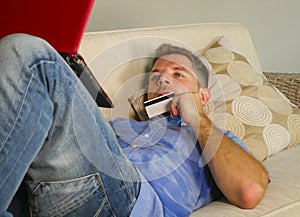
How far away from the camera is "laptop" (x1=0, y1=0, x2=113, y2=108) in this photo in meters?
0.93

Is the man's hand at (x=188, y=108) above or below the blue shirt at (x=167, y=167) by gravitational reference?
above

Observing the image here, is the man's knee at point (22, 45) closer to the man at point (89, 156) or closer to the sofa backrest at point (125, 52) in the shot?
the man at point (89, 156)

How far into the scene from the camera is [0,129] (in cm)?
81

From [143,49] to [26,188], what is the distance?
82 cm

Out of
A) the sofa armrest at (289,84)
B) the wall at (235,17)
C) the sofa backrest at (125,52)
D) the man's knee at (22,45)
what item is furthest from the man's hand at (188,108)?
the wall at (235,17)

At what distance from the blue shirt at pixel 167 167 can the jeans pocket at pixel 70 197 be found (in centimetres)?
11

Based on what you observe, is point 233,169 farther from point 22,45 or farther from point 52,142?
point 22,45

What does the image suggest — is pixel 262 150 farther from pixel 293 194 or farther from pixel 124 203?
pixel 124 203

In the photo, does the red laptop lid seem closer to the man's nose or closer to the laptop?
the laptop

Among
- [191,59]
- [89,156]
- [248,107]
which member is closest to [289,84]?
[248,107]

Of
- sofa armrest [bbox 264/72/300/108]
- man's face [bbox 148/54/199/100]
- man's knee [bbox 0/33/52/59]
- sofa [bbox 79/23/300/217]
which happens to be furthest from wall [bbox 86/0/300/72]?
man's knee [bbox 0/33/52/59]

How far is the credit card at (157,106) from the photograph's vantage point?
1.33 m

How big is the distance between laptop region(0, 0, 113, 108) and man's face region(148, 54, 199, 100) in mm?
472

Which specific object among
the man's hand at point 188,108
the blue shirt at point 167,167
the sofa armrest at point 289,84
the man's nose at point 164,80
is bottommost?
the blue shirt at point 167,167
